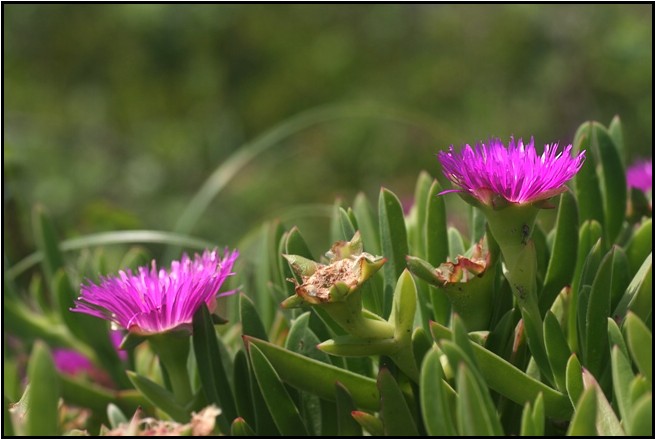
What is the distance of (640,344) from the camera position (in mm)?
373

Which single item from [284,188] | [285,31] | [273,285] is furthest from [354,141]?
[273,285]

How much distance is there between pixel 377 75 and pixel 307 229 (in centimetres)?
131

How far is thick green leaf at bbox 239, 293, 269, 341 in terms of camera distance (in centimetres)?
49

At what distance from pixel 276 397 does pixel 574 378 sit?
153 mm

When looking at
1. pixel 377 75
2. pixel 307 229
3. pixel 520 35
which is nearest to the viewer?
pixel 307 229

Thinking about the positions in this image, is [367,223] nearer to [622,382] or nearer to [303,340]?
[303,340]

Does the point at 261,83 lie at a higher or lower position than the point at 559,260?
higher

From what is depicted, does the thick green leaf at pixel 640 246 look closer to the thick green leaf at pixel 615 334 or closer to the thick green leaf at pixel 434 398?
the thick green leaf at pixel 615 334

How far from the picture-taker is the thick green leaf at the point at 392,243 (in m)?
0.51

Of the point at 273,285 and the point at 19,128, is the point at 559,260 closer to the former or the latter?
the point at 273,285

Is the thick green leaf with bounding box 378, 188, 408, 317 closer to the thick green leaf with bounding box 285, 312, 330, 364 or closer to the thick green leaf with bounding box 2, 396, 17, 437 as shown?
the thick green leaf with bounding box 285, 312, 330, 364

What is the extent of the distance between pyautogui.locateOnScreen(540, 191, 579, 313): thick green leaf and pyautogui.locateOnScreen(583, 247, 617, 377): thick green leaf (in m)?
0.06

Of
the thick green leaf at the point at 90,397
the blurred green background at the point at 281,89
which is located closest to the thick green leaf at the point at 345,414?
the thick green leaf at the point at 90,397

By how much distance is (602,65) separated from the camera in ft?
9.46
